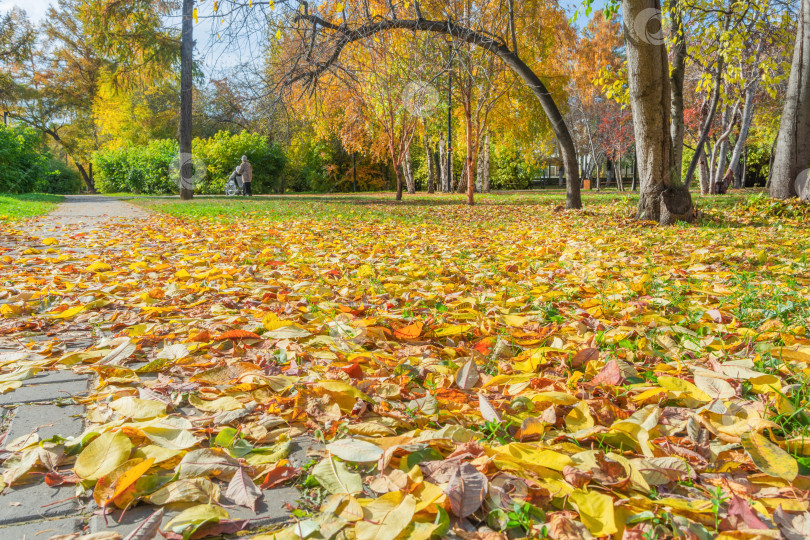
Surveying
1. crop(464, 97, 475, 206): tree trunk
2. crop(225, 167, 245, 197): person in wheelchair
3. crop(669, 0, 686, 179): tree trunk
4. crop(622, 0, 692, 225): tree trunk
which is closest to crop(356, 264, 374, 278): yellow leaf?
crop(622, 0, 692, 225): tree trunk

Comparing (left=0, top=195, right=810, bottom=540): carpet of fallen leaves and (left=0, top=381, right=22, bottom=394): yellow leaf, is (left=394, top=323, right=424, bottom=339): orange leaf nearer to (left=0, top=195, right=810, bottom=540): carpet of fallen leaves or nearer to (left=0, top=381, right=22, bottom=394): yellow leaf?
(left=0, top=195, right=810, bottom=540): carpet of fallen leaves

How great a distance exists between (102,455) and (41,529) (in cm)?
23

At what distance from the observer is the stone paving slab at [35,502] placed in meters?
1.08

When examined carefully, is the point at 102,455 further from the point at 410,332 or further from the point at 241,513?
the point at 410,332

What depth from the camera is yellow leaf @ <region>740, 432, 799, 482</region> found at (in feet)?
3.83

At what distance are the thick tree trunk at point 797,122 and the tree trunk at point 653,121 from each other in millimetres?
2227

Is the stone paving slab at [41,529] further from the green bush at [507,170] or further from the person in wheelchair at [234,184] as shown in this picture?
the green bush at [507,170]

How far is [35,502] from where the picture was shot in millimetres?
1132

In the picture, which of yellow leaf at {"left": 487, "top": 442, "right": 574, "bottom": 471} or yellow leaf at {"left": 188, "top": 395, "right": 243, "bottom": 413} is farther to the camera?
yellow leaf at {"left": 188, "top": 395, "right": 243, "bottom": 413}

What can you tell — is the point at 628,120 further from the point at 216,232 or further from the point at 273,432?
the point at 273,432

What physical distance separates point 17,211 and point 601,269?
432 inches

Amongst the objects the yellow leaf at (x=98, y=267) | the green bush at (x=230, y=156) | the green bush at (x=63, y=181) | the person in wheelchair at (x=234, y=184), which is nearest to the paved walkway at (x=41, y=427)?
the yellow leaf at (x=98, y=267)

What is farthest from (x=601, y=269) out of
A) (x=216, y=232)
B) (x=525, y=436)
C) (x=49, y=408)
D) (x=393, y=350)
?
(x=216, y=232)

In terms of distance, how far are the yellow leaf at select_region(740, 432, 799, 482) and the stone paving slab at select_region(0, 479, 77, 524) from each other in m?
1.65
